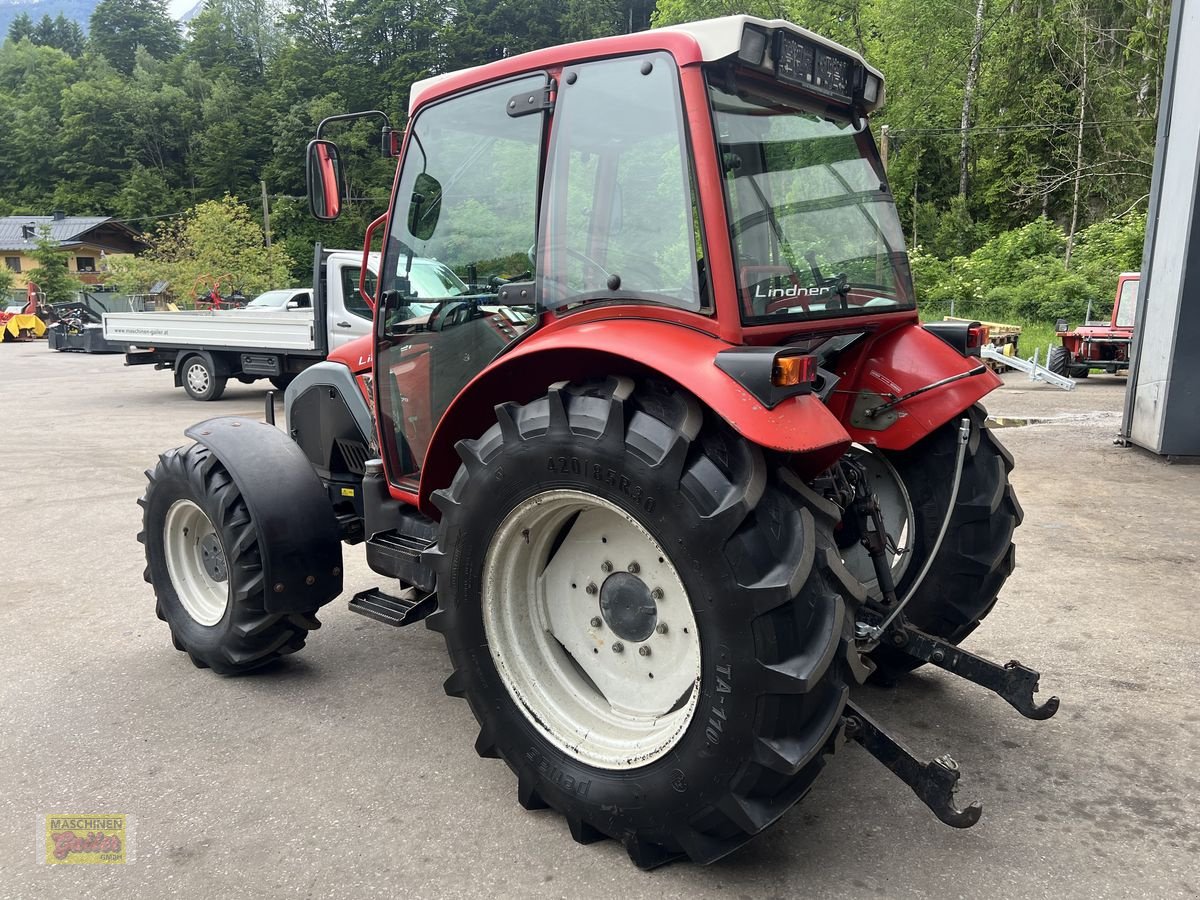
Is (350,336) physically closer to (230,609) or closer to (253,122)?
(230,609)

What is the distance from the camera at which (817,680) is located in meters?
2.12

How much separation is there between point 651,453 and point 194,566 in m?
2.64

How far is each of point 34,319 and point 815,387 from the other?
34190 mm

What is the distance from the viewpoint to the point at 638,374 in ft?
8.00

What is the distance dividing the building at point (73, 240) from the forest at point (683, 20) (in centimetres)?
334

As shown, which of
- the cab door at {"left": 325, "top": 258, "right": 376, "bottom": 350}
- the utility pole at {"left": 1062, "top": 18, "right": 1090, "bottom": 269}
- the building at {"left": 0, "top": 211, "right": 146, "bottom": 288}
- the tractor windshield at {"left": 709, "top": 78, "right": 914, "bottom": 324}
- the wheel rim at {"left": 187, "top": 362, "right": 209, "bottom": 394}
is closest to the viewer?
the tractor windshield at {"left": 709, "top": 78, "right": 914, "bottom": 324}

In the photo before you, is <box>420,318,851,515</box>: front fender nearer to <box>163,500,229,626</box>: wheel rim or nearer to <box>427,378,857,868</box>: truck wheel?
<box>427,378,857,868</box>: truck wheel

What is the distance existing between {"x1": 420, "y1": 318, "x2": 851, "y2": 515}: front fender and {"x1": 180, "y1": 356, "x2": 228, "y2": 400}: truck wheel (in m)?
11.5

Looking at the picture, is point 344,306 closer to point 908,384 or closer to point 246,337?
point 246,337

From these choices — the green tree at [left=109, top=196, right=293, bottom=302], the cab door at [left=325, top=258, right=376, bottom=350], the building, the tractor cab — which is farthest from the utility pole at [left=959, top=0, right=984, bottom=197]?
the building

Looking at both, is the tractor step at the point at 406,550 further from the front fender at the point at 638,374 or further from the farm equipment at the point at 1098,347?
the farm equipment at the point at 1098,347

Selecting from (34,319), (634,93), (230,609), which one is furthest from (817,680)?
(34,319)

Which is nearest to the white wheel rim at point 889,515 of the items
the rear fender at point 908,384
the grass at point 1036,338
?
the rear fender at point 908,384

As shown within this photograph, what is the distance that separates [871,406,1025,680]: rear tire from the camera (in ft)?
10.6
